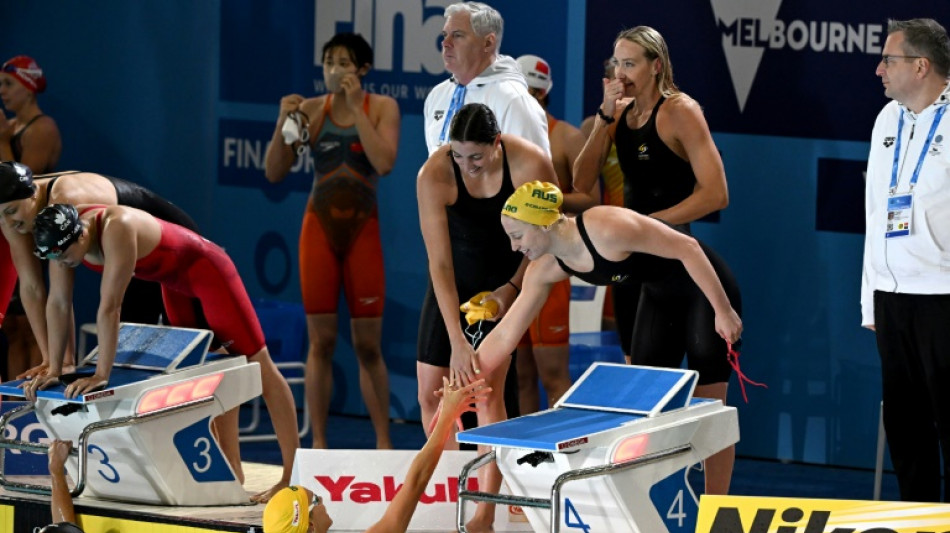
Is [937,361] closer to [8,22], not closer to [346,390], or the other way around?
[346,390]

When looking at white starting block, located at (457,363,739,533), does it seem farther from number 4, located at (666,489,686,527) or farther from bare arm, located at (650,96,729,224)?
bare arm, located at (650,96,729,224)

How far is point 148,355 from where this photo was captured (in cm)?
635

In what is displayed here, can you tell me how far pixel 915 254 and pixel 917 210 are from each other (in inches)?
5.6

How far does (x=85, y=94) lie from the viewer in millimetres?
10094

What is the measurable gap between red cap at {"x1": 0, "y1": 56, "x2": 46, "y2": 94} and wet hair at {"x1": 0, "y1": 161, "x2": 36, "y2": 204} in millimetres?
2696

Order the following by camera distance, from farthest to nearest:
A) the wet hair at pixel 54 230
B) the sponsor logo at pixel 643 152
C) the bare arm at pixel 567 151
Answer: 1. the bare arm at pixel 567 151
2. the wet hair at pixel 54 230
3. the sponsor logo at pixel 643 152

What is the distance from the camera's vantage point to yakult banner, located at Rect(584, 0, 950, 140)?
750 centimetres

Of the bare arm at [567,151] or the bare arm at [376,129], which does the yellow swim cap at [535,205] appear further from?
the bare arm at [376,129]

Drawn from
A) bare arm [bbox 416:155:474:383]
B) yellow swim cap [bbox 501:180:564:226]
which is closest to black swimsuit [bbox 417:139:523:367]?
bare arm [bbox 416:155:474:383]

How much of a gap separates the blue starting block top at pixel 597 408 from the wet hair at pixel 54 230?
6.17ft

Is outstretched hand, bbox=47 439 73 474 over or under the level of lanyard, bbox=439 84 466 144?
under

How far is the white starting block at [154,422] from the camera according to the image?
6.00m

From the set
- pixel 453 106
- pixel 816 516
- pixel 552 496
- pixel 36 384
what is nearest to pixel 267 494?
pixel 36 384

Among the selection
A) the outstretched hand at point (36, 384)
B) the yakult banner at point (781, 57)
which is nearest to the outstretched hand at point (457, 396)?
the outstretched hand at point (36, 384)
